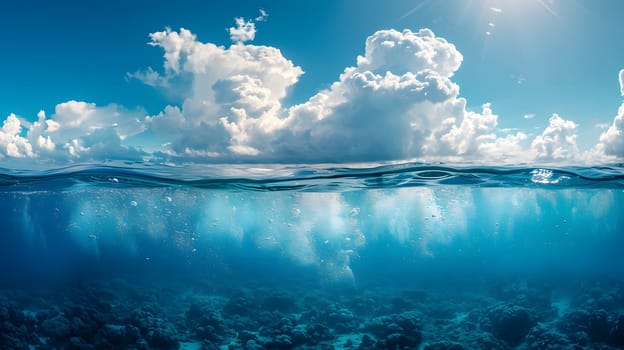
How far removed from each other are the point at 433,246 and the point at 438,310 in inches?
2702

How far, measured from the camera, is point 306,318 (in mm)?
17516

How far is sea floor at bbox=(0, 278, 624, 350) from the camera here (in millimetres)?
13070

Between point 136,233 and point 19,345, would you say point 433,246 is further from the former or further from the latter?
point 19,345

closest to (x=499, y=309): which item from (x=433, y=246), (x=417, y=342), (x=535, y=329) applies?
(x=535, y=329)

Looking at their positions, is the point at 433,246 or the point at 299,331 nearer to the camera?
the point at 299,331

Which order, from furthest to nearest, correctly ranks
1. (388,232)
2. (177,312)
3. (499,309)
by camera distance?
(388,232) → (177,312) → (499,309)

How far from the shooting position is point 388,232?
315 feet

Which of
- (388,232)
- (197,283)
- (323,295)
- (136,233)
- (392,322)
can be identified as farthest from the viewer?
(388,232)

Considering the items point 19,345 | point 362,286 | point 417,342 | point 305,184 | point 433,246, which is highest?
point 305,184

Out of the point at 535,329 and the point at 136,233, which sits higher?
the point at 535,329

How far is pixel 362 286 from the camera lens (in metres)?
26.7

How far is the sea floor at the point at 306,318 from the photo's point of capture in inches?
515

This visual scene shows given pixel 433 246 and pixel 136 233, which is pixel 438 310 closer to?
pixel 433 246

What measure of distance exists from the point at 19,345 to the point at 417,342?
15491 mm
